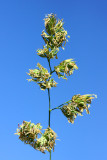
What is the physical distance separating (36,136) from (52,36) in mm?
4409

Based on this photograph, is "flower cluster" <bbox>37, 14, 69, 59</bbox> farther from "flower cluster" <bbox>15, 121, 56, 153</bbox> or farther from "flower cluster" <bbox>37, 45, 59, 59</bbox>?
"flower cluster" <bbox>15, 121, 56, 153</bbox>

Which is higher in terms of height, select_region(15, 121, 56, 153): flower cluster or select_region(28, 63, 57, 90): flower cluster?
select_region(28, 63, 57, 90): flower cluster

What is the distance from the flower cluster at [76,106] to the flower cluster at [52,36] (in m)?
2.18

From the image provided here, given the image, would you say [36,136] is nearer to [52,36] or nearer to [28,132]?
[28,132]

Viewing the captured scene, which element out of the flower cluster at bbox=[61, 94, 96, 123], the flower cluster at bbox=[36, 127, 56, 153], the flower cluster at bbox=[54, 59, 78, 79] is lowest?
the flower cluster at bbox=[36, 127, 56, 153]

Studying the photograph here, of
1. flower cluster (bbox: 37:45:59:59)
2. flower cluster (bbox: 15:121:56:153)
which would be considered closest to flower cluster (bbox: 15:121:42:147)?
flower cluster (bbox: 15:121:56:153)

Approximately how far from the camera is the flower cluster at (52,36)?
13.3 meters

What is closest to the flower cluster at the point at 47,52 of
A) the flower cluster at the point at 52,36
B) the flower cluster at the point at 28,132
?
the flower cluster at the point at 52,36

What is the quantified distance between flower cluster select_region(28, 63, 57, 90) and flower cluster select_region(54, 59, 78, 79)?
0.50 metres

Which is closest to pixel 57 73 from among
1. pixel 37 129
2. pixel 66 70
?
pixel 66 70

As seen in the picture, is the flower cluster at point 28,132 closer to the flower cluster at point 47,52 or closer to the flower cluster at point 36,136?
the flower cluster at point 36,136

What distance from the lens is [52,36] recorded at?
13.7 meters

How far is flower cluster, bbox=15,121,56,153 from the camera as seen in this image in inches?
468

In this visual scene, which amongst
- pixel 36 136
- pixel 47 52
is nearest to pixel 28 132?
pixel 36 136
